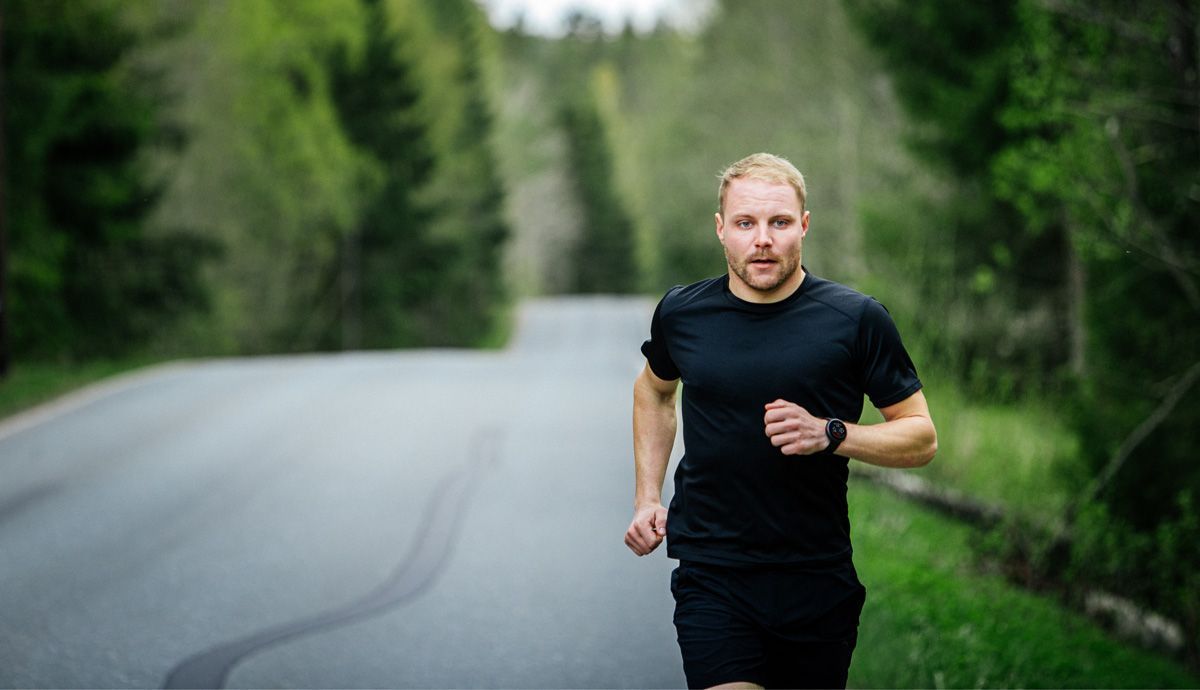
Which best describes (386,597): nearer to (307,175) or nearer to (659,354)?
(659,354)

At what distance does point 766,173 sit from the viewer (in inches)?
129

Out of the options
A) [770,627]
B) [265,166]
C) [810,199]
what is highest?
[770,627]

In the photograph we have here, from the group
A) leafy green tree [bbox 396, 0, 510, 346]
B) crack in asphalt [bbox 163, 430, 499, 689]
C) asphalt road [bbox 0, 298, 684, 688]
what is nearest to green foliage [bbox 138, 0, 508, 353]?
leafy green tree [bbox 396, 0, 510, 346]

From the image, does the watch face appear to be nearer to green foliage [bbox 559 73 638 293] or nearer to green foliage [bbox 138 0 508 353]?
green foliage [bbox 138 0 508 353]

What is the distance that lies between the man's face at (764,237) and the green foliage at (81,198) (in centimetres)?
1884

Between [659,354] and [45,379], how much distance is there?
16420mm

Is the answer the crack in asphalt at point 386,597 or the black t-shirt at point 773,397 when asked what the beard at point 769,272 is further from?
the crack in asphalt at point 386,597

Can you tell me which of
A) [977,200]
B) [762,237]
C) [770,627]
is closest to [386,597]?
[770,627]

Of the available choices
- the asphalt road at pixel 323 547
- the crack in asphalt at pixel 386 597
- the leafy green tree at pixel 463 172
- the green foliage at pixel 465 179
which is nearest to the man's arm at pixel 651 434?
the asphalt road at pixel 323 547

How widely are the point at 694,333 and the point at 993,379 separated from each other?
13.8 meters

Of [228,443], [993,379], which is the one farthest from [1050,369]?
[228,443]

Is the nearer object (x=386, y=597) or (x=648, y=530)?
(x=648, y=530)

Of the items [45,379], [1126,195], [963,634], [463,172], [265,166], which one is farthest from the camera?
[463,172]

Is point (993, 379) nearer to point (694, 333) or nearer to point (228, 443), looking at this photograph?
point (228, 443)
